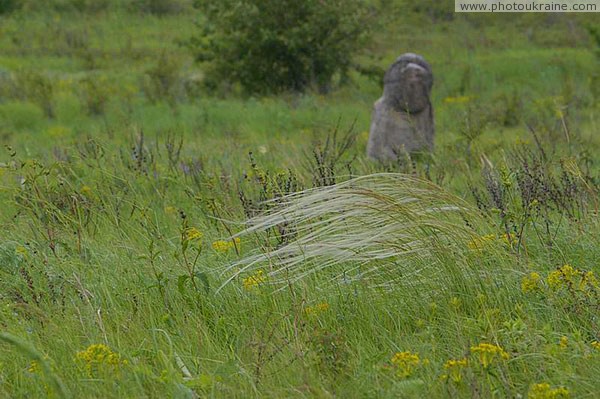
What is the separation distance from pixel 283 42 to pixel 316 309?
12.2 meters

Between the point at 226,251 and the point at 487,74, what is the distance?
1298 cm

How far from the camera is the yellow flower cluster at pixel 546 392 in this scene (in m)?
2.11

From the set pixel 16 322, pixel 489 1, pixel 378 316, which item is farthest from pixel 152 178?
pixel 489 1

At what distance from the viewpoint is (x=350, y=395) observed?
2.37 metres

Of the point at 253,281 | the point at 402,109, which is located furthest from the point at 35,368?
the point at 402,109

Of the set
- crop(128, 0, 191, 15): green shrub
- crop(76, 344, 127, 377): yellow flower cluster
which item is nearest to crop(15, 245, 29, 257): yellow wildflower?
crop(76, 344, 127, 377): yellow flower cluster

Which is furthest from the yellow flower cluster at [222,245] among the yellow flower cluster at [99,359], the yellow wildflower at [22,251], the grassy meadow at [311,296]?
the yellow flower cluster at [99,359]

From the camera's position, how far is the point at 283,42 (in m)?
14.6

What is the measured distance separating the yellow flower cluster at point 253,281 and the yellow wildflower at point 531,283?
962mm

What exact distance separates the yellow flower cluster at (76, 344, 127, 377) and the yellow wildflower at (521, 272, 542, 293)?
1.39 metres

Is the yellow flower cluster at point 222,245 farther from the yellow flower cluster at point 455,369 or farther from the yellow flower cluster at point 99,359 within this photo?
the yellow flower cluster at point 455,369

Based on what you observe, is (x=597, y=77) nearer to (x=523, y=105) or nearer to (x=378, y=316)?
(x=523, y=105)

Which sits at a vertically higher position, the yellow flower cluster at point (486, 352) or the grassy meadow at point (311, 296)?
the yellow flower cluster at point (486, 352)

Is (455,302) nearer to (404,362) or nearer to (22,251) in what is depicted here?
(404,362)
